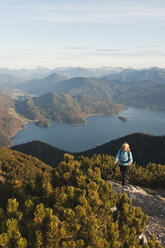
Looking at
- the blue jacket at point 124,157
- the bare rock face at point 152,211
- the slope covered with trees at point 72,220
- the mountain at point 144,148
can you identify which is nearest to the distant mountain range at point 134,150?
the mountain at point 144,148

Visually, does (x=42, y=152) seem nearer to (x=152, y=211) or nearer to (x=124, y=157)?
(x=152, y=211)

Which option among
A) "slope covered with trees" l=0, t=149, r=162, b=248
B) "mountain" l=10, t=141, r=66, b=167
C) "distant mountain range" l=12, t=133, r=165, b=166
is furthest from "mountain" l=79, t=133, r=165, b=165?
"slope covered with trees" l=0, t=149, r=162, b=248

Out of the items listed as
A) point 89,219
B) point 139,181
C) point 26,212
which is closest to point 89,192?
point 89,219

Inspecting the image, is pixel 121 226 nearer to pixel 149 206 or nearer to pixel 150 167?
pixel 149 206

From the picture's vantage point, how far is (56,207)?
34.5ft

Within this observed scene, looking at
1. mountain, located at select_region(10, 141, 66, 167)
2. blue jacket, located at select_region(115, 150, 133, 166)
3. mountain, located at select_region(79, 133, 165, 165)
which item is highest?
blue jacket, located at select_region(115, 150, 133, 166)

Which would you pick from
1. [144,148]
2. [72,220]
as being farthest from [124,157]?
[144,148]

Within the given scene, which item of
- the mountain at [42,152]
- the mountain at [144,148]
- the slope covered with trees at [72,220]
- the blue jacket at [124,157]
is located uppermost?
the blue jacket at [124,157]

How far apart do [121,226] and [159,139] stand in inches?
6798

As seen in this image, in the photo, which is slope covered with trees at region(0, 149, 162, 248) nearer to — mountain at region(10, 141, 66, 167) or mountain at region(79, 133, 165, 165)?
mountain at region(79, 133, 165, 165)

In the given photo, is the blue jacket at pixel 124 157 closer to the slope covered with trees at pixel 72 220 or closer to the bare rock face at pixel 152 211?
the bare rock face at pixel 152 211

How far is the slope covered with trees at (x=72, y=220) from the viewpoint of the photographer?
362 inches

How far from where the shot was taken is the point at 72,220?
9828mm

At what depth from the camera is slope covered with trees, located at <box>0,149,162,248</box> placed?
919 centimetres
